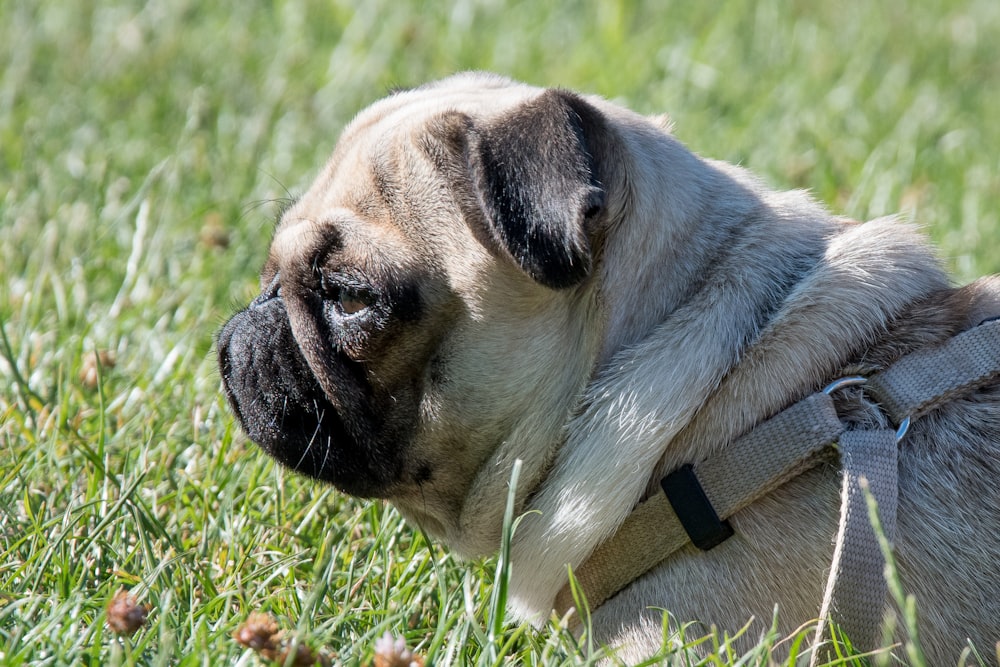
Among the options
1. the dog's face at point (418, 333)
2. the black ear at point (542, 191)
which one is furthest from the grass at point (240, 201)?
the black ear at point (542, 191)

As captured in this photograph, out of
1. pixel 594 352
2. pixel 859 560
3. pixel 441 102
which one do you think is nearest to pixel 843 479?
pixel 859 560

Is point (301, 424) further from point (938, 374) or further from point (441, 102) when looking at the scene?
point (938, 374)

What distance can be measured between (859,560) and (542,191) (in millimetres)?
985

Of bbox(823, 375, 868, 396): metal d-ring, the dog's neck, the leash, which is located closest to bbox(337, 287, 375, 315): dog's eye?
the dog's neck

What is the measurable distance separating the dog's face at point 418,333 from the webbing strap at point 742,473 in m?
0.32

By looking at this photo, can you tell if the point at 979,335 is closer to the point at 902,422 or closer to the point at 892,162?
the point at 902,422

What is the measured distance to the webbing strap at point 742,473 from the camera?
7.76ft

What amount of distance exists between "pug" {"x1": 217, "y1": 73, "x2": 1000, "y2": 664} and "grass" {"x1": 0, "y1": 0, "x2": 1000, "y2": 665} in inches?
7.7

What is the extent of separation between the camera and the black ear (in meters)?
→ 2.34

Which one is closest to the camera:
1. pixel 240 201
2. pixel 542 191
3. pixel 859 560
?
pixel 859 560

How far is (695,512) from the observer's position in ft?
7.84

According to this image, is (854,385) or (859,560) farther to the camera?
(854,385)

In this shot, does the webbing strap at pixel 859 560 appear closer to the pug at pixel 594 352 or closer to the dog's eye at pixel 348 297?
the pug at pixel 594 352

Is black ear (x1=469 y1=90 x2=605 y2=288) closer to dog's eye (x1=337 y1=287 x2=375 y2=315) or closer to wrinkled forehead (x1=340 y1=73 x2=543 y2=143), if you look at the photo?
wrinkled forehead (x1=340 y1=73 x2=543 y2=143)
